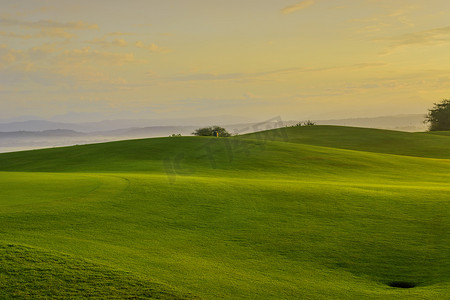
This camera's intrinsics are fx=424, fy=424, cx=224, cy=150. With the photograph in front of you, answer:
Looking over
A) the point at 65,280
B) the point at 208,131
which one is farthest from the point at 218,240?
the point at 208,131

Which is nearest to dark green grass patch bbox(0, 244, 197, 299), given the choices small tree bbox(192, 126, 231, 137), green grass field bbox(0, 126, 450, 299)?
green grass field bbox(0, 126, 450, 299)

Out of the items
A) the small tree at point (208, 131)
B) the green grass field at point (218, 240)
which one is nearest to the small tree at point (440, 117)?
the small tree at point (208, 131)

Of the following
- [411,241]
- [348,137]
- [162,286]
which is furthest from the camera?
[348,137]

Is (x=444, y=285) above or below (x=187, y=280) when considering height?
below

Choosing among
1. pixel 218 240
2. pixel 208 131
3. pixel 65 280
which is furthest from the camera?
pixel 208 131

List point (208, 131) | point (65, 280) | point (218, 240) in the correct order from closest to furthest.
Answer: point (65, 280)
point (218, 240)
point (208, 131)

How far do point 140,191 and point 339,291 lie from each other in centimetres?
851

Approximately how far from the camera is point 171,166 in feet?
90.5

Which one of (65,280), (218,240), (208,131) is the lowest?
(218,240)

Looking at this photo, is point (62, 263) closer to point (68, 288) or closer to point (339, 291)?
point (68, 288)

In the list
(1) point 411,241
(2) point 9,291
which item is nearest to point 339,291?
(1) point 411,241

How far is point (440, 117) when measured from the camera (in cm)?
9494

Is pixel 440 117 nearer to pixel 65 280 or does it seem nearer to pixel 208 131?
pixel 208 131

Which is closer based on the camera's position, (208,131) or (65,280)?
(65,280)
